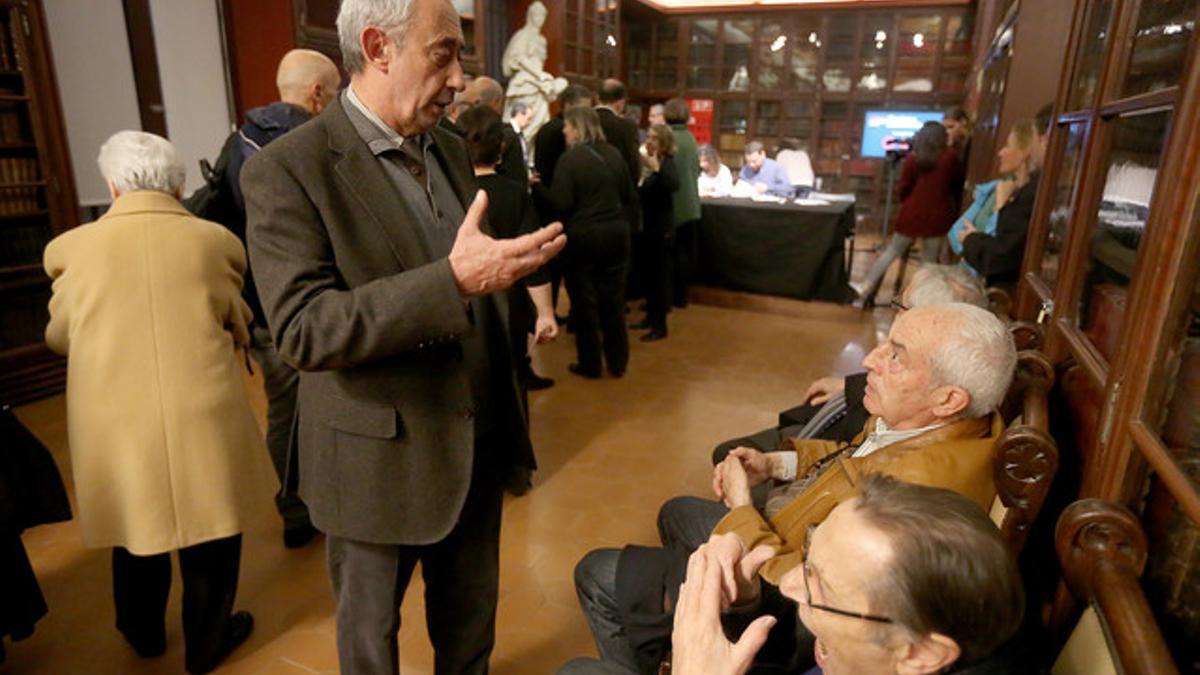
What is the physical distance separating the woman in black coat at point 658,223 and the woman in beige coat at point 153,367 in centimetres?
340

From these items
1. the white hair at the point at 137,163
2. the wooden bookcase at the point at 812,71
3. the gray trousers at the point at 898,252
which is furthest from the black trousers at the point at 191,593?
the wooden bookcase at the point at 812,71

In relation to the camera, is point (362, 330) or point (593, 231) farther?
point (593, 231)

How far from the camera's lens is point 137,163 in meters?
1.67

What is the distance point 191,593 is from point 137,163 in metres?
1.12

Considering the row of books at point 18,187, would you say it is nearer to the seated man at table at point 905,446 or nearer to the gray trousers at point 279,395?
the gray trousers at point 279,395

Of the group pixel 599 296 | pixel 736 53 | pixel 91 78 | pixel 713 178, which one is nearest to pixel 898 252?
pixel 713 178

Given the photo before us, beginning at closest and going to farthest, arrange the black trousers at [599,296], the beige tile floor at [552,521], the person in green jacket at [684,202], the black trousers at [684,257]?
1. the beige tile floor at [552,521]
2. the black trousers at [599,296]
3. the person in green jacket at [684,202]
4. the black trousers at [684,257]

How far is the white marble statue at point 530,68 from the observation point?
7.01 m

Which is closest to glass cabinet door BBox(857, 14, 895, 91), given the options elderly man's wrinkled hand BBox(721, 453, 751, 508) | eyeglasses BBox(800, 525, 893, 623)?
elderly man's wrinkled hand BBox(721, 453, 751, 508)

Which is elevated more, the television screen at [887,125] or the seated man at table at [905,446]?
the television screen at [887,125]

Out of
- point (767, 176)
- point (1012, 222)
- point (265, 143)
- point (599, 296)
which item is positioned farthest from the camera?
point (767, 176)

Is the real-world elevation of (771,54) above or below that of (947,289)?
above

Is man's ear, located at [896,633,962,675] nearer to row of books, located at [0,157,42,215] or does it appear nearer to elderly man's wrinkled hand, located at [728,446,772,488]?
elderly man's wrinkled hand, located at [728,446,772,488]

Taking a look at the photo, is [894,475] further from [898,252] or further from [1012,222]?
[898,252]
